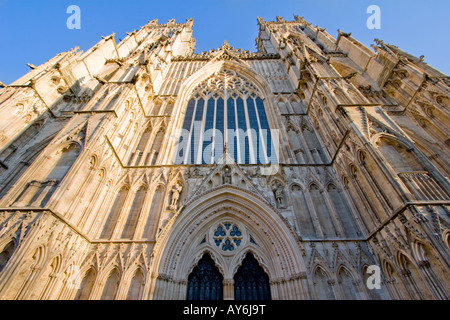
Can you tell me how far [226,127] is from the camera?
43.9 feet

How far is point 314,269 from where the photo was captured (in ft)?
23.1

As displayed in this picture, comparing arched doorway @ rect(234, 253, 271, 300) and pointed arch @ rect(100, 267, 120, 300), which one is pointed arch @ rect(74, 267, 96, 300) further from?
arched doorway @ rect(234, 253, 271, 300)

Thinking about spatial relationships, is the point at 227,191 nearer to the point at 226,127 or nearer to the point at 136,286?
the point at 136,286

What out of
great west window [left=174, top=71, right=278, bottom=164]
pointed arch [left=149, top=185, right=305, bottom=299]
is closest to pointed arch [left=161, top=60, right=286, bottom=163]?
great west window [left=174, top=71, right=278, bottom=164]

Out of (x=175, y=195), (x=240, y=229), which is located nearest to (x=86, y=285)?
(x=175, y=195)

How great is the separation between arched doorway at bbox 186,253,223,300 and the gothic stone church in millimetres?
45

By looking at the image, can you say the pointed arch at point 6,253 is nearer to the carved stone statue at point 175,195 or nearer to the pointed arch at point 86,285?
the pointed arch at point 86,285

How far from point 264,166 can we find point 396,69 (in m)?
10.9

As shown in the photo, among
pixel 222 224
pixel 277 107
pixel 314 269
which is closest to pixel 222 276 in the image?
pixel 222 224

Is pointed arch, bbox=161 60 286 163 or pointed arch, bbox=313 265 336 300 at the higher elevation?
pointed arch, bbox=161 60 286 163

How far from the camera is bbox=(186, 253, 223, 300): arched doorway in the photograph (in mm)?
7395

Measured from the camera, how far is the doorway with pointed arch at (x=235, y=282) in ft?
24.2

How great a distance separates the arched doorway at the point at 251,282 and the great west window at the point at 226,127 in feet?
16.0

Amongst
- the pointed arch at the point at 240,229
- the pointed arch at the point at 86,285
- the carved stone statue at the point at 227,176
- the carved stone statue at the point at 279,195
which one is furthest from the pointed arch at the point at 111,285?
the carved stone statue at the point at 279,195
